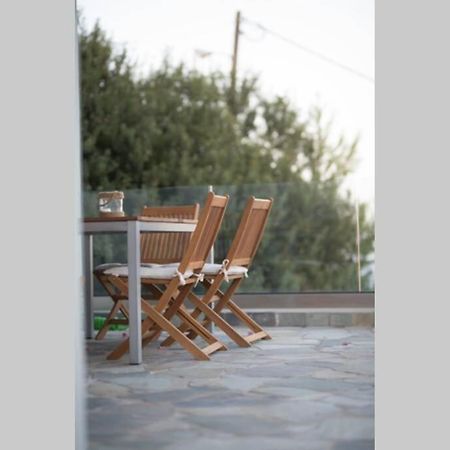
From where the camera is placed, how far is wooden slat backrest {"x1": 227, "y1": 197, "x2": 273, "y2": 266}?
4621 millimetres

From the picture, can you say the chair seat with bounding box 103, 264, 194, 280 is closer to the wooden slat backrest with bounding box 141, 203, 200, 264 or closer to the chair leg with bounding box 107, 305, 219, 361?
the chair leg with bounding box 107, 305, 219, 361

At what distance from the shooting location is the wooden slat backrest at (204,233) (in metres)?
4.14

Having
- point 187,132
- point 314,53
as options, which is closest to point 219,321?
point 314,53

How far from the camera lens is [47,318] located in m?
1.91

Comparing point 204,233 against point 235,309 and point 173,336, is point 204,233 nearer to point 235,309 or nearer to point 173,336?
point 173,336

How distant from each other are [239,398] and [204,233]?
133cm

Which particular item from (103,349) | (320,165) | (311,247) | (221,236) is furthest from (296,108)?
(103,349)

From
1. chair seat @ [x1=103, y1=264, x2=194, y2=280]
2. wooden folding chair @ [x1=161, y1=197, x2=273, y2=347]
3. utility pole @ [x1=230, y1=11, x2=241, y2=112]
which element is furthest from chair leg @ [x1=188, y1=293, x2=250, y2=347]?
utility pole @ [x1=230, y1=11, x2=241, y2=112]

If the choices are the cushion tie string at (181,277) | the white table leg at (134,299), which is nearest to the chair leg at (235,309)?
the cushion tie string at (181,277)

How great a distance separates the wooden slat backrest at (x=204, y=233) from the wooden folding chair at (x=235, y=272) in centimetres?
21

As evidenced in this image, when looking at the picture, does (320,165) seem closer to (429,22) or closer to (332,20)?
(332,20)

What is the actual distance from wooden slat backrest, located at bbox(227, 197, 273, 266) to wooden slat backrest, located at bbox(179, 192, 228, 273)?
0.21 metres

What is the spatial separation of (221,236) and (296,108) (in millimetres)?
4705

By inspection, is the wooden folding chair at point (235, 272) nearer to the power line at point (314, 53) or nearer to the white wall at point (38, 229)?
the white wall at point (38, 229)
